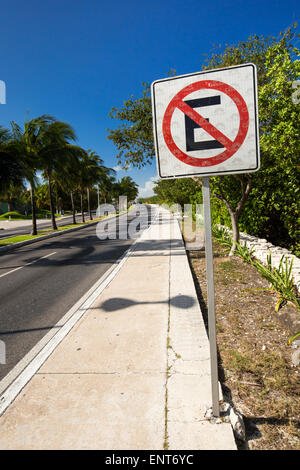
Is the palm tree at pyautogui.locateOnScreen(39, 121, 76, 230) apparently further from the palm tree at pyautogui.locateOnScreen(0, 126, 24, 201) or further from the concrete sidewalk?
the concrete sidewalk

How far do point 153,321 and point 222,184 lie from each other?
657 centimetres

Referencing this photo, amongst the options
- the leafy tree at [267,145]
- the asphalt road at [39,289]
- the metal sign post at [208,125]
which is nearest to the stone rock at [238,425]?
the metal sign post at [208,125]

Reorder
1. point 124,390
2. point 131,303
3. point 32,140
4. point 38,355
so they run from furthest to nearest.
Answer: point 32,140 → point 131,303 → point 38,355 → point 124,390

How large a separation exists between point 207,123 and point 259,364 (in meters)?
2.62

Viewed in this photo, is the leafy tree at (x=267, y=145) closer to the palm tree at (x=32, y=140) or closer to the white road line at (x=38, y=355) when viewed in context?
the white road line at (x=38, y=355)

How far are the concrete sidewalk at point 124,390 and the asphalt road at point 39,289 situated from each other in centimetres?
68

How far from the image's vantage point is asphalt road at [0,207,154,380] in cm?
377

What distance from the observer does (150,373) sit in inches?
105

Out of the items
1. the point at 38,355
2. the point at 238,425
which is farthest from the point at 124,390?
the point at 38,355

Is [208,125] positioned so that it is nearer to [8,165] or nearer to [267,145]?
[267,145]

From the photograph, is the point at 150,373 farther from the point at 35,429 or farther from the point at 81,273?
the point at 81,273

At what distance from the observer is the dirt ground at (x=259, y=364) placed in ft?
6.59

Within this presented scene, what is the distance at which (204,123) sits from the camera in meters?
1.80

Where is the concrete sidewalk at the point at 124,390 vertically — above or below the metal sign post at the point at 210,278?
below
